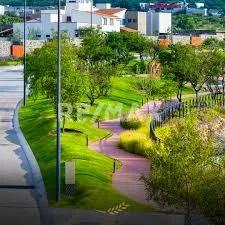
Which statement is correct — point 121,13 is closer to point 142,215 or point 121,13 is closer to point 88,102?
point 88,102

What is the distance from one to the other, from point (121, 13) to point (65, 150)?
100 metres

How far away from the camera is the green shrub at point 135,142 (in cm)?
3347

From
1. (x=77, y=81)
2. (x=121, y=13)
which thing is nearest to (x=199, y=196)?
(x=77, y=81)

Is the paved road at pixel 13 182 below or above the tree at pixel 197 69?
below

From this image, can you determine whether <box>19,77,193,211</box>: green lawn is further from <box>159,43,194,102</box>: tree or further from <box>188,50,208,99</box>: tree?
<box>188,50,208,99</box>: tree

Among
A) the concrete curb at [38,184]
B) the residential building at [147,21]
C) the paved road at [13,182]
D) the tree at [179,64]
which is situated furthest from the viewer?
the residential building at [147,21]

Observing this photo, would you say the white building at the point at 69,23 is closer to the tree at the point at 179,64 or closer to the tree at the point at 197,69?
the tree at the point at 179,64

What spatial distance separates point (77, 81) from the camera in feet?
123

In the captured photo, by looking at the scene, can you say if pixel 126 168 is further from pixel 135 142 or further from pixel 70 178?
pixel 70 178

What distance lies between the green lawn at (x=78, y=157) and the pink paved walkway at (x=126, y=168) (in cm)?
42

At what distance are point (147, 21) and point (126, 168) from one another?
106857 millimetres

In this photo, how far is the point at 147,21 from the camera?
135500 mm

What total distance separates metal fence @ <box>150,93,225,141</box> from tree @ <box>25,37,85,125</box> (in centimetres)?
421

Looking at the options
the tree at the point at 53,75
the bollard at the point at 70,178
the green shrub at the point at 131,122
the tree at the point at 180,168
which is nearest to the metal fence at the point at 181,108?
the green shrub at the point at 131,122
